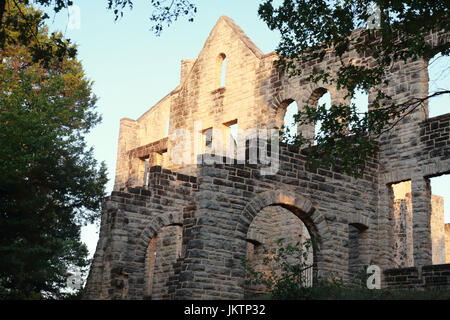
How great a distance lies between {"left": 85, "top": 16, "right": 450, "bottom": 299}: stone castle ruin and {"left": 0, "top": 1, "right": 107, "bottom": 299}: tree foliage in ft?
7.59

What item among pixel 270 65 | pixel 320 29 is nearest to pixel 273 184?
pixel 320 29

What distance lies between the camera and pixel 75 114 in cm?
2353

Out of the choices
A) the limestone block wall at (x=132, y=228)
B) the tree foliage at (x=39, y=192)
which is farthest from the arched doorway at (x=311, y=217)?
the tree foliage at (x=39, y=192)

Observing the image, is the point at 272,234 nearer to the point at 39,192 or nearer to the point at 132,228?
the point at 132,228

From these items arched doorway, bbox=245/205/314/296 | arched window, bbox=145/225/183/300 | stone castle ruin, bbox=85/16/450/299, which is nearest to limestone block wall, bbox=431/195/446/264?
stone castle ruin, bbox=85/16/450/299

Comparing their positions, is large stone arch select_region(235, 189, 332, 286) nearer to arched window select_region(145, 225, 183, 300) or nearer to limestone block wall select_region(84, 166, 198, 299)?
limestone block wall select_region(84, 166, 198, 299)

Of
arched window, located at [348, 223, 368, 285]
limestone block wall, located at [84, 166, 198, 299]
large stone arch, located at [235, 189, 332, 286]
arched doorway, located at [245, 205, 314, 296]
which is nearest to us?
large stone arch, located at [235, 189, 332, 286]

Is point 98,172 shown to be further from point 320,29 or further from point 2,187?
point 320,29

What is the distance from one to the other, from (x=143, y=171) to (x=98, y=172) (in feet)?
6.16

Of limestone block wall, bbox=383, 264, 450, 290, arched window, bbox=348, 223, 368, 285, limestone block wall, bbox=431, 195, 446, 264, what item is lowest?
limestone block wall, bbox=383, 264, 450, 290

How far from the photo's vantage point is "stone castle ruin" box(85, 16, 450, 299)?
45.5 ft

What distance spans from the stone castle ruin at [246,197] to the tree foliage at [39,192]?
2.31 metres

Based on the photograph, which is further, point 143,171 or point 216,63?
point 143,171

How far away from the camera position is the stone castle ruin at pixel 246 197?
45.5 ft
